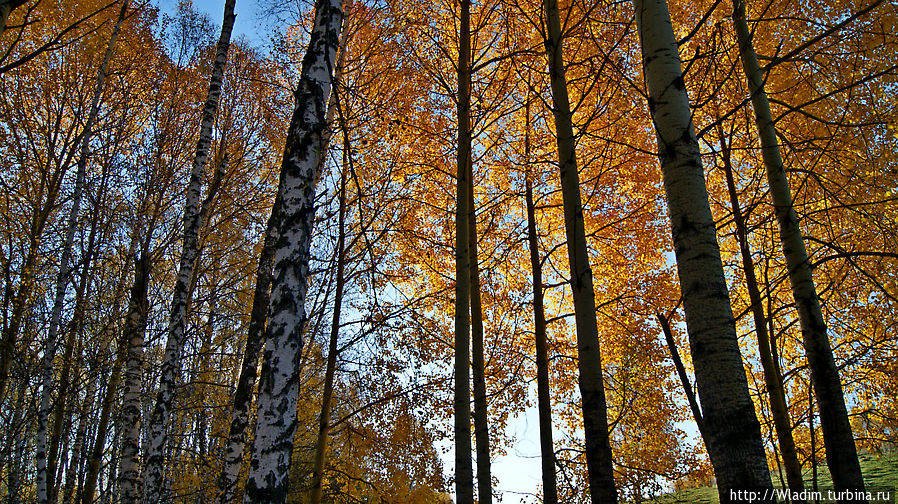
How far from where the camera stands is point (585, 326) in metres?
3.43

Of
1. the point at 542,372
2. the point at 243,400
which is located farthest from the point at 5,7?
the point at 542,372

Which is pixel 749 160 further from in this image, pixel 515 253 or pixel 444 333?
pixel 444 333

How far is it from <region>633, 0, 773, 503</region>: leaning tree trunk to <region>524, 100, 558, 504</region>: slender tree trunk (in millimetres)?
4646

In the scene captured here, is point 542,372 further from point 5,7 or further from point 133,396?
point 5,7

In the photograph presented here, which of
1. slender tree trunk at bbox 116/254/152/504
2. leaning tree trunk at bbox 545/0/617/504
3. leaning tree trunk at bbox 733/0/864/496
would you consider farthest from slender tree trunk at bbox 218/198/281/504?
leaning tree trunk at bbox 733/0/864/496

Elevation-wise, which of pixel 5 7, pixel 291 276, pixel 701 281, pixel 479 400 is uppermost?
pixel 5 7

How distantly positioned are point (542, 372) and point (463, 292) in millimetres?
1991

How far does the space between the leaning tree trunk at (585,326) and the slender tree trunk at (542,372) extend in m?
2.76

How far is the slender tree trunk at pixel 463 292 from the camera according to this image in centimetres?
507

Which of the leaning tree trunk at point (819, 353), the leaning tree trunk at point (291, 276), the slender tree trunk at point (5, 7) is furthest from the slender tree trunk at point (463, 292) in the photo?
the slender tree trunk at point (5, 7)

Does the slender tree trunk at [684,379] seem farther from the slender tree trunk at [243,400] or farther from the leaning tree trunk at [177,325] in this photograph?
the leaning tree trunk at [177,325]

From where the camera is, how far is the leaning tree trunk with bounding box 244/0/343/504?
3.06 metres

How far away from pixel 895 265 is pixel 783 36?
323 cm

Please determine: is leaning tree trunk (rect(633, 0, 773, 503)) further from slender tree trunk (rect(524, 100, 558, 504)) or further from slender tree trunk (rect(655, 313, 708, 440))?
slender tree trunk (rect(524, 100, 558, 504))
